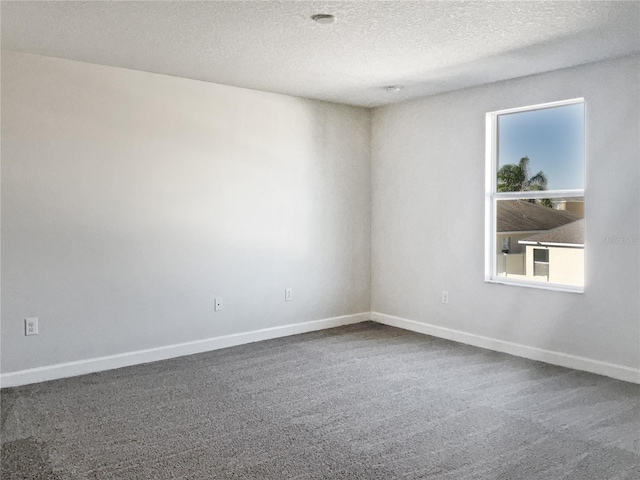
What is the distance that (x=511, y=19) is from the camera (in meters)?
3.17

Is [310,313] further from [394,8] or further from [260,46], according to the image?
[394,8]

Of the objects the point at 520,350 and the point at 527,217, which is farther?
the point at 527,217

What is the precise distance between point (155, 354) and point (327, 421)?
1.91 metres

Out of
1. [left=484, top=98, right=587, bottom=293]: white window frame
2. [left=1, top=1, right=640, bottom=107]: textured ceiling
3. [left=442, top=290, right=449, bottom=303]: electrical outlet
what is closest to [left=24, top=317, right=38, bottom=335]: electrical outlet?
[left=1, top=1, right=640, bottom=107]: textured ceiling

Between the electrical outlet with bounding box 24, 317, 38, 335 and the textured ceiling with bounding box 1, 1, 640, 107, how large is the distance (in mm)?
1926

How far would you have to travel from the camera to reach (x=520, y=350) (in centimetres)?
459

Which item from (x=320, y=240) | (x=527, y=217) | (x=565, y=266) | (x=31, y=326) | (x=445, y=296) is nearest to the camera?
(x=31, y=326)

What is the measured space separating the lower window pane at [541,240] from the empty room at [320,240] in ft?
0.06

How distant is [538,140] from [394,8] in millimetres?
2220

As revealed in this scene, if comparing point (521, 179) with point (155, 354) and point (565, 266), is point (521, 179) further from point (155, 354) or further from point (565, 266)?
point (155, 354)

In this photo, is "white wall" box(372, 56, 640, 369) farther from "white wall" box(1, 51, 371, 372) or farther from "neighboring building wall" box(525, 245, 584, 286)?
"white wall" box(1, 51, 371, 372)

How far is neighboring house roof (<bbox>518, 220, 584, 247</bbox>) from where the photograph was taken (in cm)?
432

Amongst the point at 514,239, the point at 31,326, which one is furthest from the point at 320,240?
the point at 31,326

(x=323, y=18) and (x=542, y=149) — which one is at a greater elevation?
(x=323, y=18)
